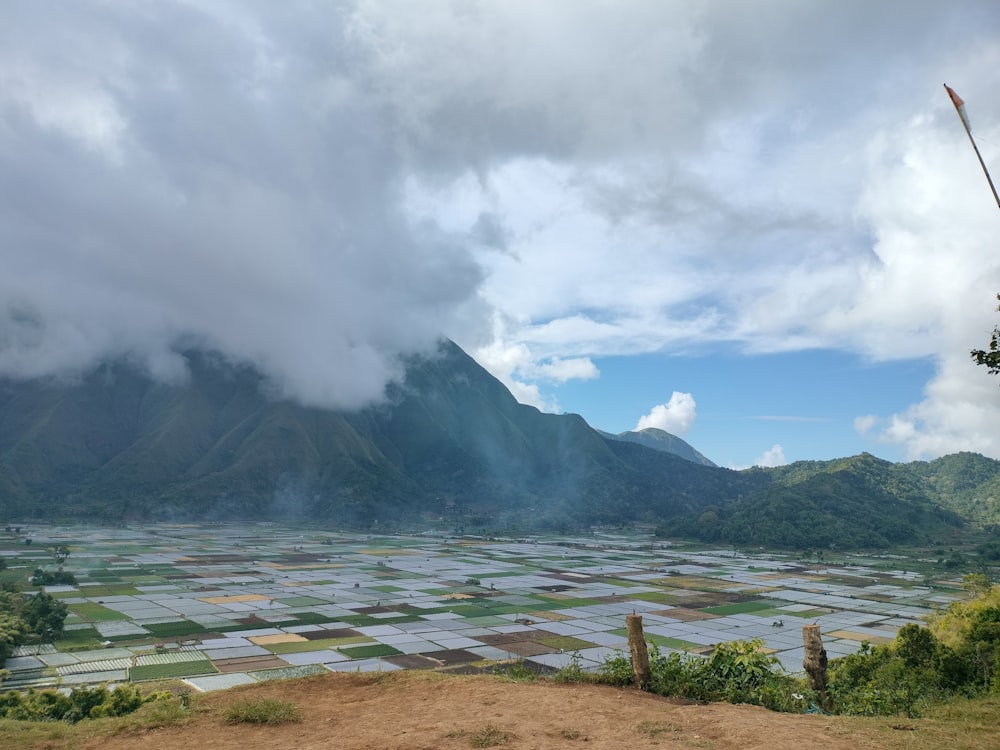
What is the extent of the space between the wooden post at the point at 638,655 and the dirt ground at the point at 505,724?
25.1 inches

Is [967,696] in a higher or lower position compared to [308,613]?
A: higher

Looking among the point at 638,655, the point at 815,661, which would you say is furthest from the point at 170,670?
the point at 815,661

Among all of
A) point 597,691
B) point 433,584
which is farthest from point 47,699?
point 433,584

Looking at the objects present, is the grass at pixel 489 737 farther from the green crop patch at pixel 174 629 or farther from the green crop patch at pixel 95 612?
the green crop patch at pixel 95 612

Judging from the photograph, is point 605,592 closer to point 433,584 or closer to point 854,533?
point 433,584

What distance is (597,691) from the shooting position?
19.0 meters

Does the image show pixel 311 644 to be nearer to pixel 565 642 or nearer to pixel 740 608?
pixel 565 642

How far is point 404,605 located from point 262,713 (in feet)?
201

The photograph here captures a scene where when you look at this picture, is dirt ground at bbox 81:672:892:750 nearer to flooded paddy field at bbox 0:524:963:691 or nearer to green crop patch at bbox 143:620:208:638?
flooded paddy field at bbox 0:524:963:691

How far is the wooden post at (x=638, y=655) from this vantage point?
1928cm

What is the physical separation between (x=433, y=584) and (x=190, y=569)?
44.0 metres

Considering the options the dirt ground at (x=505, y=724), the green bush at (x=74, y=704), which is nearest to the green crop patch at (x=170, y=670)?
the green bush at (x=74, y=704)

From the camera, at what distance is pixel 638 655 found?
1964 cm

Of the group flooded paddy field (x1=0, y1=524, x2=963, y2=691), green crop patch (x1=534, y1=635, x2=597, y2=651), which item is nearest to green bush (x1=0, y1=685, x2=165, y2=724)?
flooded paddy field (x1=0, y1=524, x2=963, y2=691)
